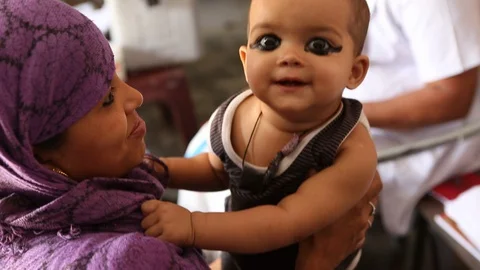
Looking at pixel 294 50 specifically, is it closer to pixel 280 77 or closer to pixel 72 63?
pixel 280 77

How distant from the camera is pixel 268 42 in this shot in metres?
0.74

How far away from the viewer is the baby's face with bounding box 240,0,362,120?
2.32 ft

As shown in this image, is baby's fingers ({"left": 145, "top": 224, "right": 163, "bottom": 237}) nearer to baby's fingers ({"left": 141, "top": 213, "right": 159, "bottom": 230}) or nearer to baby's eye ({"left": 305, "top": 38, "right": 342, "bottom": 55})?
baby's fingers ({"left": 141, "top": 213, "right": 159, "bottom": 230})

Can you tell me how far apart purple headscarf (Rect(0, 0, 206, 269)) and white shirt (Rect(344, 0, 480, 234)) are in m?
0.68

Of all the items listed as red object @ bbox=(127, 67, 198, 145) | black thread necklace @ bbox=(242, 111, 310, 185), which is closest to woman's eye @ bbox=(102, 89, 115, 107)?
black thread necklace @ bbox=(242, 111, 310, 185)

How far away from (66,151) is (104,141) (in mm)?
49

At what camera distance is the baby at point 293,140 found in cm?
71

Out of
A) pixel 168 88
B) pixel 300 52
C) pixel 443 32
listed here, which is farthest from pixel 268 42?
pixel 168 88

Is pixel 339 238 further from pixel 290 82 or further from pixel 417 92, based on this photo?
pixel 417 92

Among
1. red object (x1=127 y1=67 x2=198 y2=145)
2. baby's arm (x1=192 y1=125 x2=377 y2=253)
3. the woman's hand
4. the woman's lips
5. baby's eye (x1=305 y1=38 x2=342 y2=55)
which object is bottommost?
red object (x1=127 y1=67 x2=198 y2=145)

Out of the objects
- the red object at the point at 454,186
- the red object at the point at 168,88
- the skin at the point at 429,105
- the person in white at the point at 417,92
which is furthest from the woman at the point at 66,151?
the red object at the point at 168,88

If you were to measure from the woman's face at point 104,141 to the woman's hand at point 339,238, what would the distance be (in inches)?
12.4

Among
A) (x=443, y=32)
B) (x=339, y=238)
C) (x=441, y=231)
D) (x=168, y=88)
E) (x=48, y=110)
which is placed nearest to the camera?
(x=48, y=110)

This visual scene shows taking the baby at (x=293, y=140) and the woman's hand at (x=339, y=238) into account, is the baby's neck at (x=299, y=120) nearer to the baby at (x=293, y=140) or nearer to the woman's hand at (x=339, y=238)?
the baby at (x=293, y=140)
